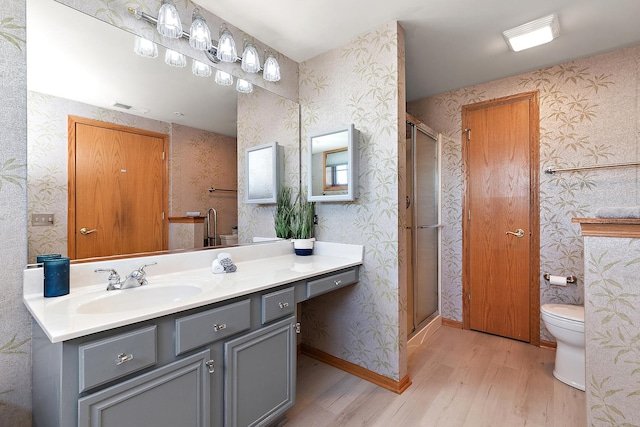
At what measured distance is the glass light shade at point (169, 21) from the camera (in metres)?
1.49

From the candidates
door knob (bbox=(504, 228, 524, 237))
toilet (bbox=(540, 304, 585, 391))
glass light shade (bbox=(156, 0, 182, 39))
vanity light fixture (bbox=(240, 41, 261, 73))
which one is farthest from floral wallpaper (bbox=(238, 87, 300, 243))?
toilet (bbox=(540, 304, 585, 391))

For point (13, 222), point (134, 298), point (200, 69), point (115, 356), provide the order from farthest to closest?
point (200, 69) < point (134, 298) < point (13, 222) < point (115, 356)

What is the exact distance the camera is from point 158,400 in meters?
1.01

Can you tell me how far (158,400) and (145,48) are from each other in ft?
5.33

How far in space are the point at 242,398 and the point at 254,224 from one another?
1.10 m

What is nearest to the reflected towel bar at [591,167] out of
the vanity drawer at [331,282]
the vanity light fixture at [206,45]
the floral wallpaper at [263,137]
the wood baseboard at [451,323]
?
the wood baseboard at [451,323]

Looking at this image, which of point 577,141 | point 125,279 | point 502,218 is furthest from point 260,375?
point 577,141

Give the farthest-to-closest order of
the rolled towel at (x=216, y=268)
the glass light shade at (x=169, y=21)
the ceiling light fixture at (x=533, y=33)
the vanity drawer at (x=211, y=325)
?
the ceiling light fixture at (x=533, y=33)
the rolled towel at (x=216, y=268)
the glass light shade at (x=169, y=21)
the vanity drawer at (x=211, y=325)

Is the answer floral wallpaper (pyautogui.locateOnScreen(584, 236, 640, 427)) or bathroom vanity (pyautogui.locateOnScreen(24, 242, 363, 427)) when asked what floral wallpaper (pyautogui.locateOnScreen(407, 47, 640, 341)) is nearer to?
floral wallpaper (pyautogui.locateOnScreen(584, 236, 640, 427))

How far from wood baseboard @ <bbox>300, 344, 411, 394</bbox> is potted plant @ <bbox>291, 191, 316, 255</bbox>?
2.64ft

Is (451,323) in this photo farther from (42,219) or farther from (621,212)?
(42,219)

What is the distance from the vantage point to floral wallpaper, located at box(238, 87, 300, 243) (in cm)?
200

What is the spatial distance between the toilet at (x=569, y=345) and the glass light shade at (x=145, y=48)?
298 centimetres

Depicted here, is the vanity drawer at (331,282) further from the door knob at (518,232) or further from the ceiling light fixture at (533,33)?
the ceiling light fixture at (533,33)
